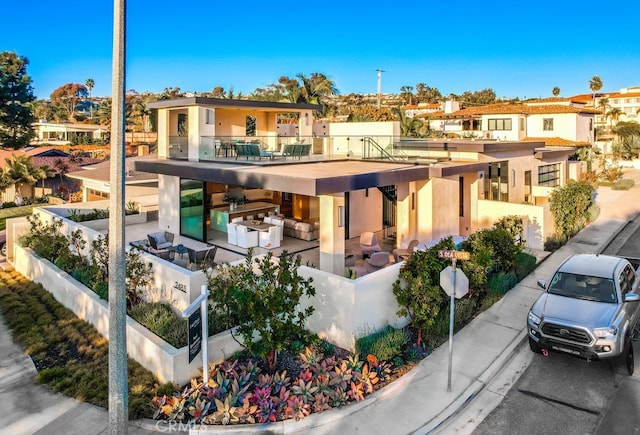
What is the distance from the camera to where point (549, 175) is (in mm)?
26297

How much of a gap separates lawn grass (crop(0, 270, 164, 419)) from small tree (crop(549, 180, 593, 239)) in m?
16.7

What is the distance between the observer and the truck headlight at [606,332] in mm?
8195

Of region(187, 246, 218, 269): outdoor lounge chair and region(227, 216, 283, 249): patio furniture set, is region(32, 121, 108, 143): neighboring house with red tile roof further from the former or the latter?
region(187, 246, 218, 269): outdoor lounge chair

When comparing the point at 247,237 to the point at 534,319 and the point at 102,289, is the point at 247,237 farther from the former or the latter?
the point at 534,319

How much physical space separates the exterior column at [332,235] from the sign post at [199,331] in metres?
4.69

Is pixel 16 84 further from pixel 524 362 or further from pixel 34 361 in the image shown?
pixel 524 362

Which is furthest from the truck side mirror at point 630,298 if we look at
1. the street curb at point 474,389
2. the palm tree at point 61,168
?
the palm tree at point 61,168

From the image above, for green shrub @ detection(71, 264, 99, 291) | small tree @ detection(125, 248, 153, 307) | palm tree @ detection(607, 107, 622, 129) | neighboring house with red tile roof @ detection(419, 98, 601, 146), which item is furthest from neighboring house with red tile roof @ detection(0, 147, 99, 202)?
palm tree @ detection(607, 107, 622, 129)

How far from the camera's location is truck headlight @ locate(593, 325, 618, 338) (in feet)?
26.9

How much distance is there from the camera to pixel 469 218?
19500mm

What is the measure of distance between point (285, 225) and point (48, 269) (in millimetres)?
8305

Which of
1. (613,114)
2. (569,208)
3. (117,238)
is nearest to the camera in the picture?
(117,238)

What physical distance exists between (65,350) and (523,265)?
524 inches

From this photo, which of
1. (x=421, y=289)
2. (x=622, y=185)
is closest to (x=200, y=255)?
(x=421, y=289)
